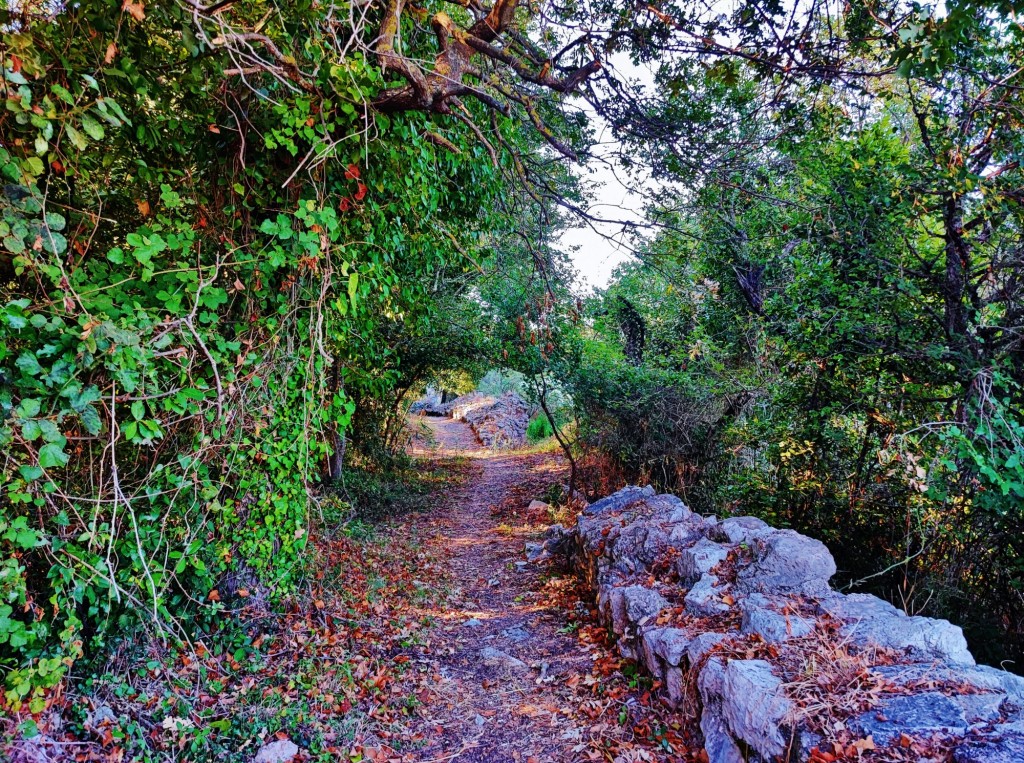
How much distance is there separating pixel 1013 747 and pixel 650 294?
361 inches

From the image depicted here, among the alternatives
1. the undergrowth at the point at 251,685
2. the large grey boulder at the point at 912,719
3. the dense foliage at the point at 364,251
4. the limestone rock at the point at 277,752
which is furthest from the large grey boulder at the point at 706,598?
the limestone rock at the point at 277,752

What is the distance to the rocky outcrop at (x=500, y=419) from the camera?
20450 mm

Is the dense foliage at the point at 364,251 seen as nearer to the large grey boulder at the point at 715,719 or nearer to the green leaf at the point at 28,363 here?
the green leaf at the point at 28,363

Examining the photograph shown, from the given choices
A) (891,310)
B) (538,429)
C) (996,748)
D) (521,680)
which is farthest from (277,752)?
(538,429)

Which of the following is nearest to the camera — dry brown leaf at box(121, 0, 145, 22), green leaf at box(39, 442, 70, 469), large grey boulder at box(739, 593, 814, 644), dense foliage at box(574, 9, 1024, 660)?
dry brown leaf at box(121, 0, 145, 22)

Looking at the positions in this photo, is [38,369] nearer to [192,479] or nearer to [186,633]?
[192,479]

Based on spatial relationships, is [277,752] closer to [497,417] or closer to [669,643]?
[669,643]

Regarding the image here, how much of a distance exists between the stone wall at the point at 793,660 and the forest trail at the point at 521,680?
357 mm

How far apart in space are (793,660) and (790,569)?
1050mm

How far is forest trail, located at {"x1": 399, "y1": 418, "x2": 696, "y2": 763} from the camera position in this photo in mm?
3451

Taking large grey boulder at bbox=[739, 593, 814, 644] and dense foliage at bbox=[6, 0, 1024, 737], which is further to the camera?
large grey boulder at bbox=[739, 593, 814, 644]

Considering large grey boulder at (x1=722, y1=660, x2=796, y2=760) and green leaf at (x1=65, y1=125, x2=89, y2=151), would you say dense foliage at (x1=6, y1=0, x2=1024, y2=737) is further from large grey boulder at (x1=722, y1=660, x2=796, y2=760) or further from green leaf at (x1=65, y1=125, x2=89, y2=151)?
large grey boulder at (x1=722, y1=660, x2=796, y2=760)

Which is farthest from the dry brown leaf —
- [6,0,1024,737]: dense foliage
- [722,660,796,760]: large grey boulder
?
[722,660,796,760]: large grey boulder

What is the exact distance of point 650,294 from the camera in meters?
10.6
